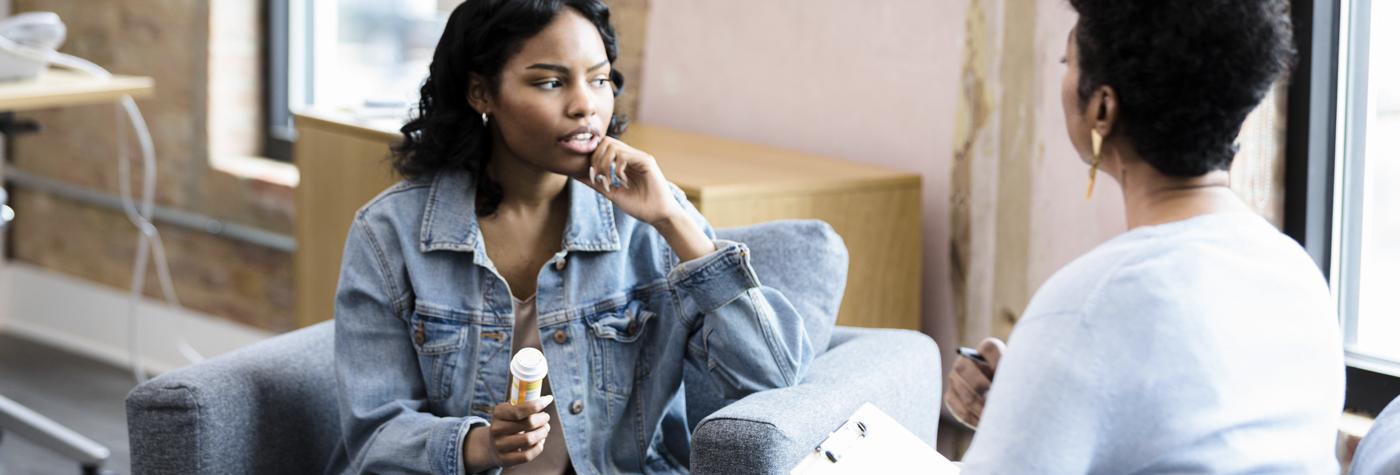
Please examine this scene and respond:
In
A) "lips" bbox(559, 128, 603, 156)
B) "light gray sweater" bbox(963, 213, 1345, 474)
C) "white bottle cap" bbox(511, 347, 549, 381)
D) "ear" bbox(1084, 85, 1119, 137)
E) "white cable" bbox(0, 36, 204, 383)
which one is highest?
"ear" bbox(1084, 85, 1119, 137)

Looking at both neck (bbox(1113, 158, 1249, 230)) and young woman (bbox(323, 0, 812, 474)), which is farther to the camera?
young woman (bbox(323, 0, 812, 474))

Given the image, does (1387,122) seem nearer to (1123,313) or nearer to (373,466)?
(1123,313)

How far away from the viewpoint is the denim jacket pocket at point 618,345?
6.30 feet

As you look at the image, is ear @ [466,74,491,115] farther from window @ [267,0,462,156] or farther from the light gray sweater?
window @ [267,0,462,156]

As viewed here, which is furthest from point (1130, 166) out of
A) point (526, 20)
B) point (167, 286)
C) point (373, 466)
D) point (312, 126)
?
point (167, 286)

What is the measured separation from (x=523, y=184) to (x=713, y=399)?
1.38 feet

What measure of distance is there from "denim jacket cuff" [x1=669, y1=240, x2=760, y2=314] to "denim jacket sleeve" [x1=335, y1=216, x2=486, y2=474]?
35 cm

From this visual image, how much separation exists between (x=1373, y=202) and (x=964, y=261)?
2.17 feet

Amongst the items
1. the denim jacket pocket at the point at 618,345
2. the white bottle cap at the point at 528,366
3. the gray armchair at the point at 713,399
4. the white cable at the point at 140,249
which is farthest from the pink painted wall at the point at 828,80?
the white cable at the point at 140,249

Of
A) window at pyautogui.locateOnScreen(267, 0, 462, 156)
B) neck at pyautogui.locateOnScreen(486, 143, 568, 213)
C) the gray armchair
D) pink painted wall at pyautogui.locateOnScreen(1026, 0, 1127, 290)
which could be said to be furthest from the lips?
window at pyautogui.locateOnScreen(267, 0, 462, 156)

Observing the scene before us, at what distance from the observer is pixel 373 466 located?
6.12 feet

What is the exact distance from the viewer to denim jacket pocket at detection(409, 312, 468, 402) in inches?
74.7

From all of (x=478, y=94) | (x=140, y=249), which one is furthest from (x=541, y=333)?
(x=140, y=249)

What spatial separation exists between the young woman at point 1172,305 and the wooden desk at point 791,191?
3.90 ft
